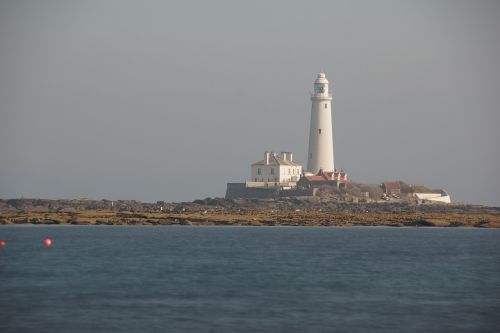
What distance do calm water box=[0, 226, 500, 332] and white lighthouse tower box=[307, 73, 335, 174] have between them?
2164 inches

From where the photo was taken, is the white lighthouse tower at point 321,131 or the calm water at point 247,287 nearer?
the calm water at point 247,287

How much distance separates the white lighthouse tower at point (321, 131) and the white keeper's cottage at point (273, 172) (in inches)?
96.1

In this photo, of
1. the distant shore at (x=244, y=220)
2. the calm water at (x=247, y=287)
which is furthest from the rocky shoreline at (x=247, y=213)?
the calm water at (x=247, y=287)

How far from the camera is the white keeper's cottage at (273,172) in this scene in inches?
4998

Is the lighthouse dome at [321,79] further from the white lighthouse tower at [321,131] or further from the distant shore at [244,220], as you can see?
the distant shore at [244,220]

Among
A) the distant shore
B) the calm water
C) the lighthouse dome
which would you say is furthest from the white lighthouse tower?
the calm water

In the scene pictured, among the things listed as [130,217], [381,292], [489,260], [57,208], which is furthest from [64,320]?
[57,208]

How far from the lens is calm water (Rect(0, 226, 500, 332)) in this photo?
102 feet

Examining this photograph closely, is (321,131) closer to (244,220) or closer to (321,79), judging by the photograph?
(321,79)

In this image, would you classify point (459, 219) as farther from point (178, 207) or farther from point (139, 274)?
point (139, 274)

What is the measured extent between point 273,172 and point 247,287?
8681 cm

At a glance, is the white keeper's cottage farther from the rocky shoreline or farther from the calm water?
the calm water

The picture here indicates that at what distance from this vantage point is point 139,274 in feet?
153

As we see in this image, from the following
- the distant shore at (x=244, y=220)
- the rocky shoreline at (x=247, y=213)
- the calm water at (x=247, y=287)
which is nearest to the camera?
the calm water at (x=247, y=287)
